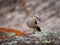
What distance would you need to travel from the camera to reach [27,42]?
7.81 ft

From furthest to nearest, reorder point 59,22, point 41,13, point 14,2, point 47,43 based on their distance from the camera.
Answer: point 14,2
point 41,13
point 59,22
point 47,43

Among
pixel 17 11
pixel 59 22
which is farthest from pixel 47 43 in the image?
pixel 17 11

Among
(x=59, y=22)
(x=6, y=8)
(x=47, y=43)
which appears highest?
(x=6, y=8)

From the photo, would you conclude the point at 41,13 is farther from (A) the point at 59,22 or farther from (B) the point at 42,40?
(B) the point at 42,40

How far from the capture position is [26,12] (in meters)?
8.07

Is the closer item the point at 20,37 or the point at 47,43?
the point at 47,43

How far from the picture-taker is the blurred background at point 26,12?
736 centimetres

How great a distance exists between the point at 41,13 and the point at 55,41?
5.42 meters

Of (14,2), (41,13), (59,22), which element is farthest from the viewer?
(14,2)

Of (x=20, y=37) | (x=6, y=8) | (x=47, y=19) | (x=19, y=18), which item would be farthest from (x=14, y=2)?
(x=20, y=37)

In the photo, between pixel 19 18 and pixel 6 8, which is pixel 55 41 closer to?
Answer: pixel 19 18

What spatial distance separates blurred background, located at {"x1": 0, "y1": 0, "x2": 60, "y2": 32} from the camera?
736 cm

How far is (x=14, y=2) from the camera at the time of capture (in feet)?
29.2

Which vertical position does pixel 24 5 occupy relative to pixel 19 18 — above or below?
above
